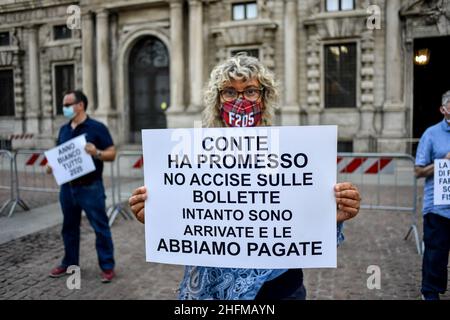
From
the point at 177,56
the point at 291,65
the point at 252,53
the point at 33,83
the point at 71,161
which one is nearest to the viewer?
the point at 33,83

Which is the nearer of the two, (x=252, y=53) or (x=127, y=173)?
(x=127, y=173)

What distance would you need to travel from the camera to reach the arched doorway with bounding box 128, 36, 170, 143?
17391mm

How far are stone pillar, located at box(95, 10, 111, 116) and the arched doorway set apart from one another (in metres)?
2.16

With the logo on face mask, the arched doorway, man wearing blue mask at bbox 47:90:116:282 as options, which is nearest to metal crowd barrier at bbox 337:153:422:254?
man wearing blue mask at bbox 47:90:116:282

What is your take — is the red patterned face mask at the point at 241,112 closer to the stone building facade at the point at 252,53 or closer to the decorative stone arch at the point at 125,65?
the stone building facade at the point at 252,53

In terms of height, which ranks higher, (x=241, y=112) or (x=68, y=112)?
(x=68, y=112)

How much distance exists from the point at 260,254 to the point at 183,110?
14.5m

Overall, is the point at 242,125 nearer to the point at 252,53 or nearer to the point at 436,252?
the point at 436,252

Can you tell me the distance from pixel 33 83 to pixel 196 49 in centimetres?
1306

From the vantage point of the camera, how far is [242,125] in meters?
2.31

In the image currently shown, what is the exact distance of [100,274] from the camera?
17.4 feet

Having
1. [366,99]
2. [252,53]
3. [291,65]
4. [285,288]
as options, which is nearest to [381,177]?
[366,99]
